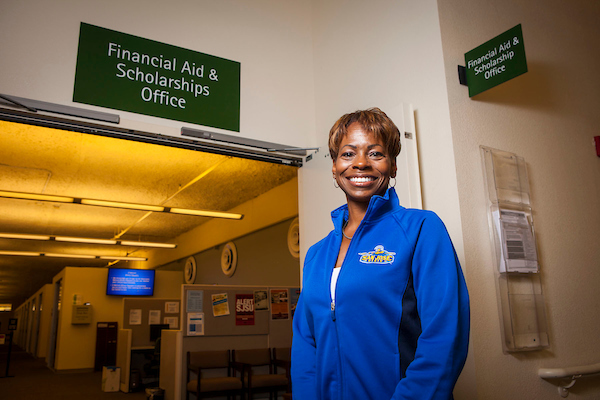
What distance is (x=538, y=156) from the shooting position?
99.3 inches

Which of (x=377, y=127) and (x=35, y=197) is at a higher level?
(x=35, y=197)

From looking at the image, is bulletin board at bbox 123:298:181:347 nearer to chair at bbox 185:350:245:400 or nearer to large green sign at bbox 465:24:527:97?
chair at bbox 185:350:245:400

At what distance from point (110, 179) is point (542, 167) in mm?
6486

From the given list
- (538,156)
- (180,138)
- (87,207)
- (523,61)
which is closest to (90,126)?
(180,138)

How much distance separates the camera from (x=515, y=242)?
2156 mm

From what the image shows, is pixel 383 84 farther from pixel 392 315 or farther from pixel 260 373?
pixel 260 373

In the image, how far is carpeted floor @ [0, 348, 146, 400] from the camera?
24.2ft

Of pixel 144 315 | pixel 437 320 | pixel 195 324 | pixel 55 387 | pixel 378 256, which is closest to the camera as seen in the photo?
pixel 437 320

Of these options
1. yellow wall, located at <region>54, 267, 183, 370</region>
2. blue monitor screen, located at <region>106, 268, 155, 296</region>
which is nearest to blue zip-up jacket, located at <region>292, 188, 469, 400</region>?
yellow wall, located at <region>54, 267, 183, 370</region>

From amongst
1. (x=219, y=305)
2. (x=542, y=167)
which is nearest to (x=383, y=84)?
(x=542, y=167)

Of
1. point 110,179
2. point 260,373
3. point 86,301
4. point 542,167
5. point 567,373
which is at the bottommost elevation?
point 260,373

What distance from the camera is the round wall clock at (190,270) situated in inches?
456

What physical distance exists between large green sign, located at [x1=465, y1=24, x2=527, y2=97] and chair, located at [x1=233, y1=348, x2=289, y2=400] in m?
3.96

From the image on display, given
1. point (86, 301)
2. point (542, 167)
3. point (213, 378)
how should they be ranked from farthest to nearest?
1. point (86, 301)
2. point (213, 378)
3. point (542, 167)
